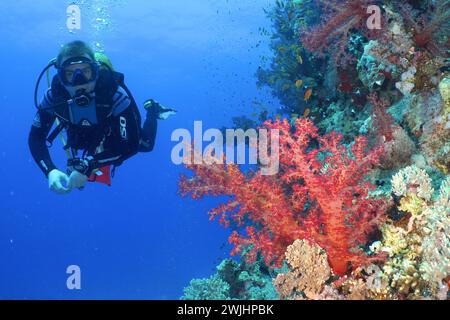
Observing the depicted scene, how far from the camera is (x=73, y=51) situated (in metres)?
5.34

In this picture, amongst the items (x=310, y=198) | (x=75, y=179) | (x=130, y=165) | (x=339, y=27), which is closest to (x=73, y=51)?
(x=75, y=179)

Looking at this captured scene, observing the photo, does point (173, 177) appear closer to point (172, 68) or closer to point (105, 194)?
point (105, 194)

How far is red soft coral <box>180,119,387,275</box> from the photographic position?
10.8 feet

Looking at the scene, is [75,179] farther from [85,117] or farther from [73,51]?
[73,51]

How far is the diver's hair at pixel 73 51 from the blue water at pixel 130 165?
3267 millimetres

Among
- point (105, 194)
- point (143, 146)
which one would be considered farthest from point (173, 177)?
point (143, 146)

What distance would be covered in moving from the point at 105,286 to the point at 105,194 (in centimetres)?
5201

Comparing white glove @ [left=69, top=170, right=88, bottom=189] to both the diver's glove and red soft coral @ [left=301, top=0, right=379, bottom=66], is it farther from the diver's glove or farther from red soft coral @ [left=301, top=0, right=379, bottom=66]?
red soft coral @ [left=301, top=0, right=379, bottom=66]

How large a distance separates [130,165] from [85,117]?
9145cm

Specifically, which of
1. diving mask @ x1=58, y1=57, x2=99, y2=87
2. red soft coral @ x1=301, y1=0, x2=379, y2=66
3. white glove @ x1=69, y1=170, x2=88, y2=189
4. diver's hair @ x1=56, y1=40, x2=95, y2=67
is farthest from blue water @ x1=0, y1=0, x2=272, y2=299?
red soft coral @ x1=301, y1=0, x2=379, y2=66

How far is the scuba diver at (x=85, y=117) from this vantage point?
5258 millimetres

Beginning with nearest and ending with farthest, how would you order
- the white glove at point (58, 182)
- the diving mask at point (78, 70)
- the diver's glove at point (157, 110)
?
1. the white glove at point (58, 182)
2. the diving mask at point (78, 70)
3. the diver's glove at point (157, 110)

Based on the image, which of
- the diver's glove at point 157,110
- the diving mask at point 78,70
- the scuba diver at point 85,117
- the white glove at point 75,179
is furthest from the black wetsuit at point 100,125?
the diver's glove at point 157,110

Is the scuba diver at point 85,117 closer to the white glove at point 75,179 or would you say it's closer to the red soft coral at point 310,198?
the white glove at point 75,179
